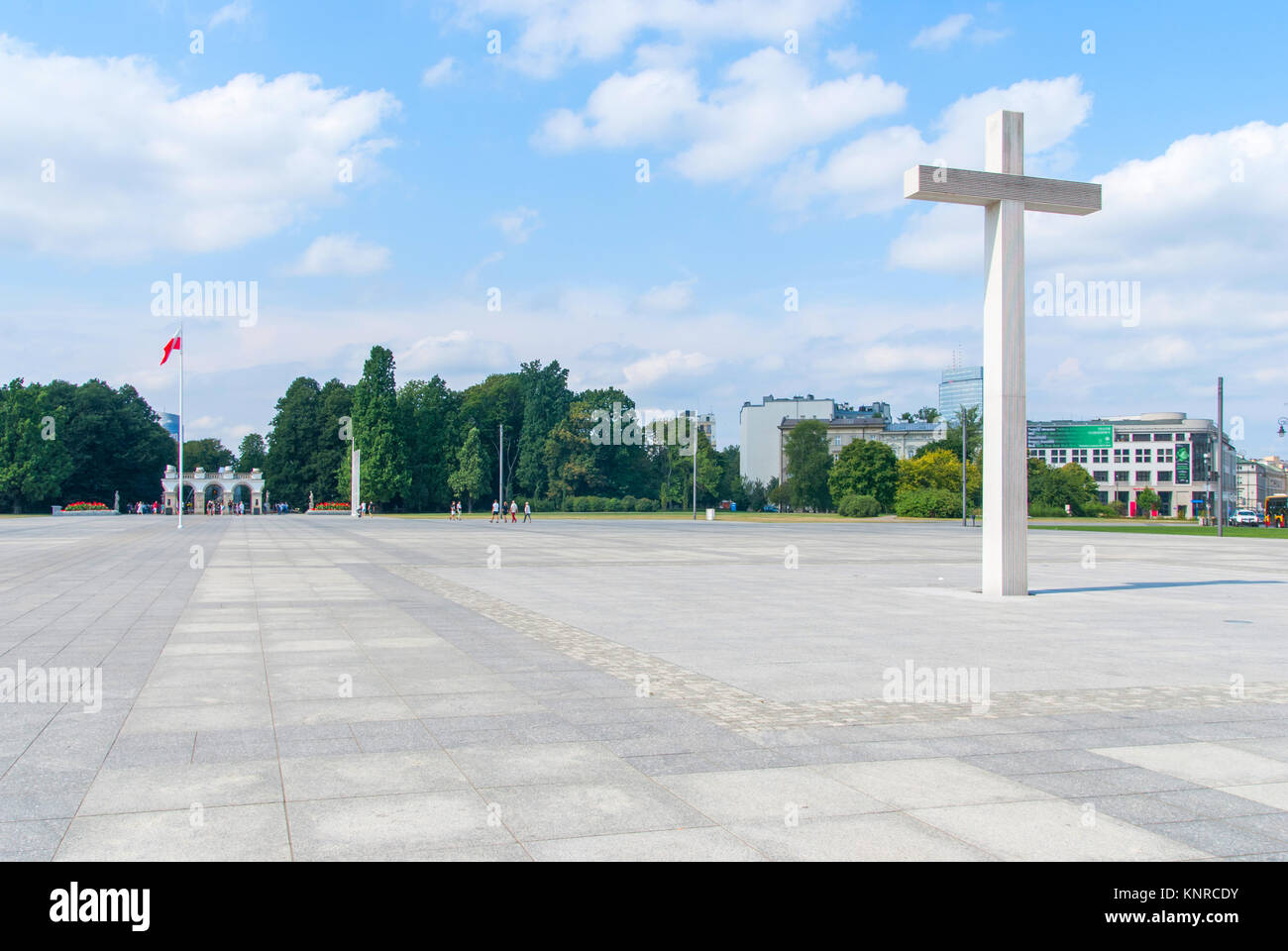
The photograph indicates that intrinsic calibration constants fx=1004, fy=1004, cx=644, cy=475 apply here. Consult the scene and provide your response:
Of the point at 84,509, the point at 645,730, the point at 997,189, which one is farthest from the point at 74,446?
the point at 645,730

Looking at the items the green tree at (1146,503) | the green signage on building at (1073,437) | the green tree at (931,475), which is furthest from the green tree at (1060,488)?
the green signage on building at (1073,437)

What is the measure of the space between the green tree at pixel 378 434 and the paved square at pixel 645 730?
81457 millimetres

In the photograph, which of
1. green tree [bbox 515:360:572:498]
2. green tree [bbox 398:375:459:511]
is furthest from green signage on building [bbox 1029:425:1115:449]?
green tree [bbox 398:375:459:511]

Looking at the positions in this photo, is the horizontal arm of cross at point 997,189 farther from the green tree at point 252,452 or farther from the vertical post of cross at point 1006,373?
the green tree at point 252,452

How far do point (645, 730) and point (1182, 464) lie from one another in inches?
5990

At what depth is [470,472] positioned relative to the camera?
10438cm

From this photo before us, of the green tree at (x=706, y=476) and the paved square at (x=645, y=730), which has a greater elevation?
the green tree at (x=706, y=476)

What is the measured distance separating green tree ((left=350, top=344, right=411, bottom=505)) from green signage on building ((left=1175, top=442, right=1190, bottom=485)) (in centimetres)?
10551

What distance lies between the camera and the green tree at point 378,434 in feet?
316

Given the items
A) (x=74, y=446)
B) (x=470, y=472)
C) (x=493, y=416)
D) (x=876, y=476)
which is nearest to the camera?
(x=876, y=476)

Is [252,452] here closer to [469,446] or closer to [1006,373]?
[469,446]

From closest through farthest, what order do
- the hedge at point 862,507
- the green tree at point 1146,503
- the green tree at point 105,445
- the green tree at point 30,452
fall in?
the hedge at point 862,507, the green tree at point 30,452, the green tree at point 105,445, the green tree at point 1146,503

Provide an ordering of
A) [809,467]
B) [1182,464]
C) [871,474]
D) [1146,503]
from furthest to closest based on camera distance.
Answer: [1182,464]
[1146,503]
[809,467]
[871,474]
